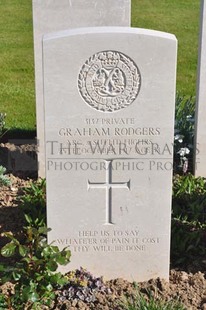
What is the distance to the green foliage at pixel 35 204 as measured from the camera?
16.4ft

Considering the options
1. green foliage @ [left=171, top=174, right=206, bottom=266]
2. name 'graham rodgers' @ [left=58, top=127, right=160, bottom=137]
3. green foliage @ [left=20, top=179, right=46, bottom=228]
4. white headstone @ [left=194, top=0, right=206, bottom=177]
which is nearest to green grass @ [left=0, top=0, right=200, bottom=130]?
green foliage @ [left=20, top=179, right=46, bottom=228]

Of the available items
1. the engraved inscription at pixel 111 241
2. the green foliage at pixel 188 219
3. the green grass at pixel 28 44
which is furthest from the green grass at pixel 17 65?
the engraved inscription at pixel 111 241

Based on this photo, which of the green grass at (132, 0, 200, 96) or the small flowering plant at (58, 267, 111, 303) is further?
the green grass at (132, 0, 200, 96)

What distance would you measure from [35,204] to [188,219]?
1.28 m

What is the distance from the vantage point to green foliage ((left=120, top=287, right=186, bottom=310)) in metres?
3.76

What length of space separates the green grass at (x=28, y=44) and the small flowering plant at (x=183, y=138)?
1.85m

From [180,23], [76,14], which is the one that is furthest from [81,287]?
[180,23]

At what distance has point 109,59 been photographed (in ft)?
12.8

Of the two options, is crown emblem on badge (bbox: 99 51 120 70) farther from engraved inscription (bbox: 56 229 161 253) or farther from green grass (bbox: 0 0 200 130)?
green grass (bbox: 0 0 200 130)

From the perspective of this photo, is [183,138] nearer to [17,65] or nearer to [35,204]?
[35,204]

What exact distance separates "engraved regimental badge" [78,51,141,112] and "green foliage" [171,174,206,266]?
1281 millimetres

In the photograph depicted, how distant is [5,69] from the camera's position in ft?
32.3

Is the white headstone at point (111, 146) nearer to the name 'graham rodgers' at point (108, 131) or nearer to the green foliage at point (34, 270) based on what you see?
the name 'graham rodgers' at point (108, 131)

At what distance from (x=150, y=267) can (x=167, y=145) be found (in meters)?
0.89
